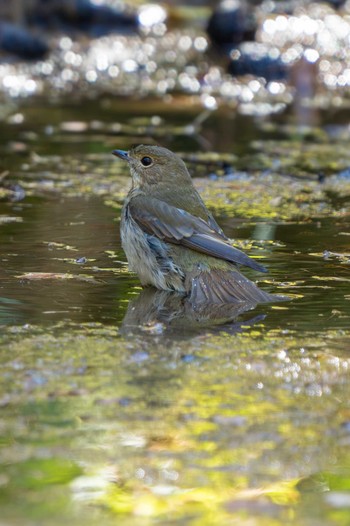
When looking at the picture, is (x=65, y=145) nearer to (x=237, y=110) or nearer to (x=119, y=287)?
(x=237, y=110)

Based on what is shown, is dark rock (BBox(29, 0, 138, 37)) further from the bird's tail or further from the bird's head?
the bird's tail

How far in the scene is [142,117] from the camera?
15875 millimetres

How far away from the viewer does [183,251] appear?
7000 millimetres

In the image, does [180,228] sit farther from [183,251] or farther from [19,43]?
[19,43]

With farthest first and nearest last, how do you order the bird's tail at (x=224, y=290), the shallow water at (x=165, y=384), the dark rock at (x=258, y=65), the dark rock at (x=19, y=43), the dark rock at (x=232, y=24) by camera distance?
the dark rock at (x=232, y=24) < the dark rock at (x=258, y=65) < the dark rock at (x=19, y=43) < the bird's tail at (x=224, y=290) < the shallow water at (x=165, y=384)

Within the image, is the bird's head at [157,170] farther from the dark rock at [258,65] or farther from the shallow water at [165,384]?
A: the dark rock at [258,65]

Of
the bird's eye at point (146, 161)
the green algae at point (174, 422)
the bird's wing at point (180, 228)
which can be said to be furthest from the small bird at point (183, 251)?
the green algae at point (174, 422)

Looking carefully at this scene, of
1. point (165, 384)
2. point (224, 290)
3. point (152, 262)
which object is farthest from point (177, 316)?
point (165, 384)

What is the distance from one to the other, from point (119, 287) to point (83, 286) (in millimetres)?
228

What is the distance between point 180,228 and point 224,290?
19.8 inches

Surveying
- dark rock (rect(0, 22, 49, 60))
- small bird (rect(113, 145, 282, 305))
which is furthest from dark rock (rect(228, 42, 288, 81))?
small bird (rect(113, 145, 282, 305))

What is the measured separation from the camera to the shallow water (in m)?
4.03

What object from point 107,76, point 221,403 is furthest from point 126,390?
point 107,76

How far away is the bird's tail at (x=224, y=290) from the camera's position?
671cm
